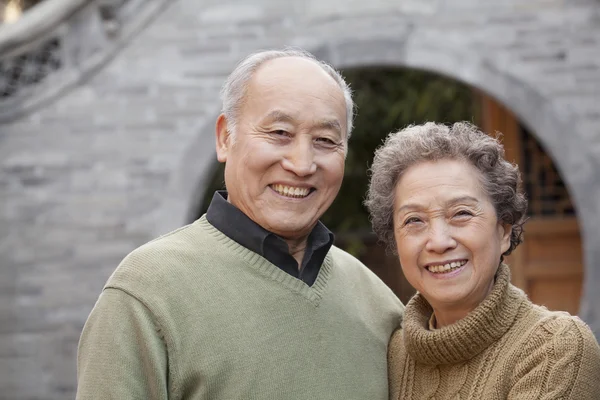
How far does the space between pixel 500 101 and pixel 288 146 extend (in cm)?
405

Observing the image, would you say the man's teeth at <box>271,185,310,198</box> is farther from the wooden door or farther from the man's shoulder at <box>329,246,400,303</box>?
the wooden door

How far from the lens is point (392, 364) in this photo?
2854 millimetres

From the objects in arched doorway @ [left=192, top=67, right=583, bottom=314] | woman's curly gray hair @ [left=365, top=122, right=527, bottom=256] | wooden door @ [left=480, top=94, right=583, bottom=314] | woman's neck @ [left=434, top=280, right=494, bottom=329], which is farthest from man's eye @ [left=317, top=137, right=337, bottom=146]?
wooden door @ [left=480, top=94, right=583, bottom=314]

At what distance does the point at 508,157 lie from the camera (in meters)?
7.83

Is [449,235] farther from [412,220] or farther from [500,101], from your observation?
[500,101]

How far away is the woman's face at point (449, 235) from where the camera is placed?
8.55 feet

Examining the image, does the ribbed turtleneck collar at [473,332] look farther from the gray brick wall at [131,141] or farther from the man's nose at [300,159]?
the gray brick wall at [131,141]

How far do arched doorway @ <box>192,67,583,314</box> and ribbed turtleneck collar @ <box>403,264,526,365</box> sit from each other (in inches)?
174

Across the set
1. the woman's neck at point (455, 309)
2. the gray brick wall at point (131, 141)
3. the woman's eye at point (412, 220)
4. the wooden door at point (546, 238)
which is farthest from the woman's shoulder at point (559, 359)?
the wooden door at point (546, 238)

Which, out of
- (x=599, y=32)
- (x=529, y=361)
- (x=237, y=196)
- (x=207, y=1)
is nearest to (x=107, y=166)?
(x=207, y=1)

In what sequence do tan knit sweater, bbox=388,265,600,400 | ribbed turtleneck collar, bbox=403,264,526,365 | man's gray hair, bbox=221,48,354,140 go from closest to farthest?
tan knit sweater, bbox=388,265,600,400 < ribbed turtleneck collar, bbox=403,264,526,365 < man's gray hair, bbox=221,48,354,140

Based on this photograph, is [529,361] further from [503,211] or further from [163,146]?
[163,146]

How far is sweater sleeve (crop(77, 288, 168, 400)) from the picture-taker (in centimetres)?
227

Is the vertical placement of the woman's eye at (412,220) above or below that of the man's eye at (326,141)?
below
